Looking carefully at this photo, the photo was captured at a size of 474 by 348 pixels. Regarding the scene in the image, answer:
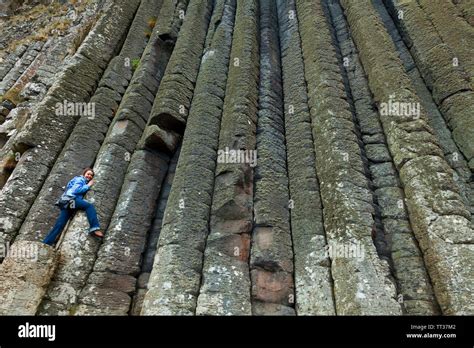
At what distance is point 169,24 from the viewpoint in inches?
501

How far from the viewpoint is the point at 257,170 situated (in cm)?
780

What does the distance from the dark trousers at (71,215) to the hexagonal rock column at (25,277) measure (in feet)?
2.47

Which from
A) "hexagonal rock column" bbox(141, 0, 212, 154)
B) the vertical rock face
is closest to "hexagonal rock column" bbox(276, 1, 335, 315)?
the vertical rock face

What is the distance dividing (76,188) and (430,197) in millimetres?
6226

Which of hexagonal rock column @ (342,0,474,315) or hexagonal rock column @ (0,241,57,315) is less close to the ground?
hexagonal rock column @ (342,0,474,315)
